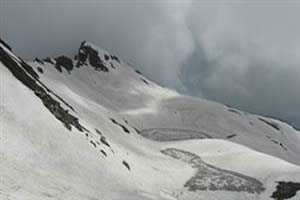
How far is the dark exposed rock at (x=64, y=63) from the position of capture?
144m

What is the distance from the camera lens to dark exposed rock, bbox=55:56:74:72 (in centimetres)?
14438

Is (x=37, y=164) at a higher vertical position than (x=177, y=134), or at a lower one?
lower

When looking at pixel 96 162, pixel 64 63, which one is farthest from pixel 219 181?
pixel 64 63

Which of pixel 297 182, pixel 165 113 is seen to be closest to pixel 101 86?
pixel 165 113

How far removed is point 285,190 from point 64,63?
12102 centimetres

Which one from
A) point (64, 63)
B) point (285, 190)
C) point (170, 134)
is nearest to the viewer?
point (285, 190)

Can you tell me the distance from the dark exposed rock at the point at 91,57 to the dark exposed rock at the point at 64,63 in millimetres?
7763

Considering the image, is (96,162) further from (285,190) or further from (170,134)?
(170,134)

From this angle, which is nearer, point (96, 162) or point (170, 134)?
point (96, 162)

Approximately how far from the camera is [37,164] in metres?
25.3

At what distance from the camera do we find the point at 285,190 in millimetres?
41094

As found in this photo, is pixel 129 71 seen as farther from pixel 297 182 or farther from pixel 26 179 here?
pixel 26 179

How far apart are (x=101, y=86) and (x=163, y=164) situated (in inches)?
4041

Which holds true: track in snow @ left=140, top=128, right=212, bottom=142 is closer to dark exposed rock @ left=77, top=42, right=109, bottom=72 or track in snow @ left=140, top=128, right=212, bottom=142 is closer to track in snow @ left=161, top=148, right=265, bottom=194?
track in snow @ left=161, top=148, right=265, bottom=194
